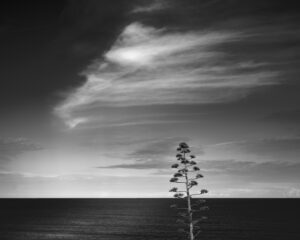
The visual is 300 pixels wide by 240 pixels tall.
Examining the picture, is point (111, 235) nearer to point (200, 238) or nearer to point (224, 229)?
point (200, 238)

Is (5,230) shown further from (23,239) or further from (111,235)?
(111,235)

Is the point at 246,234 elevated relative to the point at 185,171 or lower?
lower

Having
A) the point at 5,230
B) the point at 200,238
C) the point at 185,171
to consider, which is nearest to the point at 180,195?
the point at 185,171

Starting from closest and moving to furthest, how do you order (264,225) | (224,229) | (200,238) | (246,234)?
(200,238) < (246,234) < (224,229) < (264,225)

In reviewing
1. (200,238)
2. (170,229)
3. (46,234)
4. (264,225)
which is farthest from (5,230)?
(264,225)

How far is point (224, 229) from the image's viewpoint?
544ft

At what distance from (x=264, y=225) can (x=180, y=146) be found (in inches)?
6571

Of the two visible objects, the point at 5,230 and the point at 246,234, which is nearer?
the point at 246,234

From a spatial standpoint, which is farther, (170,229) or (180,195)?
(170,229)

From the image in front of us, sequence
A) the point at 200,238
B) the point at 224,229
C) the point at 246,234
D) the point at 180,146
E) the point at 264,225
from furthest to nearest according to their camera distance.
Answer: the point at 264,225
the point at 224,229
the point at 246,234
the point at 200,238
the point at 180,146

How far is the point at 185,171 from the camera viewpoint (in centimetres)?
3278

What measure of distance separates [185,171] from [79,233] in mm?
138066

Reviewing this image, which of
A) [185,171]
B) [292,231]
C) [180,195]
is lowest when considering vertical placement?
[292,231]

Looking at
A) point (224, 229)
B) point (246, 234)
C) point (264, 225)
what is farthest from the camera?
point (264, 225)
